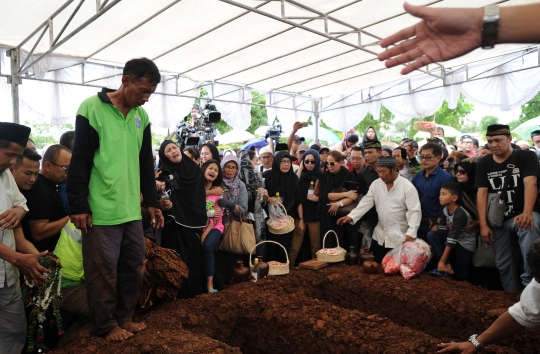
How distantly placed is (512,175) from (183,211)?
3430 millimetres

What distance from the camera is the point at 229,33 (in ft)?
24.7

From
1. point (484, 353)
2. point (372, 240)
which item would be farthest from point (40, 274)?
point (372, 240)

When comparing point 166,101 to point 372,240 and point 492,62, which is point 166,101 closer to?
point 372,240

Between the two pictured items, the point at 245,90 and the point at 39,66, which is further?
the point at 245,90

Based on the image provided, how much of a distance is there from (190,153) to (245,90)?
657 centimetres

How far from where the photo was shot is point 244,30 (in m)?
7.48

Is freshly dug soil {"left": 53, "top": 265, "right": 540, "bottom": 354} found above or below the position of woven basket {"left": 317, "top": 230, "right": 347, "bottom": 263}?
below

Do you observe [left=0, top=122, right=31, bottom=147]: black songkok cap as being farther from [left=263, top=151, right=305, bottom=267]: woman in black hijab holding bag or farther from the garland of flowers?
[left=263, top=151, right=305, bottom=267]: woman in black hijab holding bag

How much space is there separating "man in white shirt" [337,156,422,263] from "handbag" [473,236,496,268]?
674mm

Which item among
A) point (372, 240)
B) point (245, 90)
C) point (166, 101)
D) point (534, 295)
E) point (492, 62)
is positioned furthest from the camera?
point (245, 90)

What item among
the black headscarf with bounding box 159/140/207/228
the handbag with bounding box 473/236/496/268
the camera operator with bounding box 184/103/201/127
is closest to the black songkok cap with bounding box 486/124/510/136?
the handbag with bounding box 473/236/496/268

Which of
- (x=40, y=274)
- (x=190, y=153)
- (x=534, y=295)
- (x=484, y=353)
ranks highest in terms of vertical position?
(x=190, y=153)

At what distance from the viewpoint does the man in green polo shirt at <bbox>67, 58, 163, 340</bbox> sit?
258 centimetres

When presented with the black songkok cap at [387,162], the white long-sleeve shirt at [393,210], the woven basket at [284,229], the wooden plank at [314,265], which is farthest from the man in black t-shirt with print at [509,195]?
the woven basket at [284,229]
